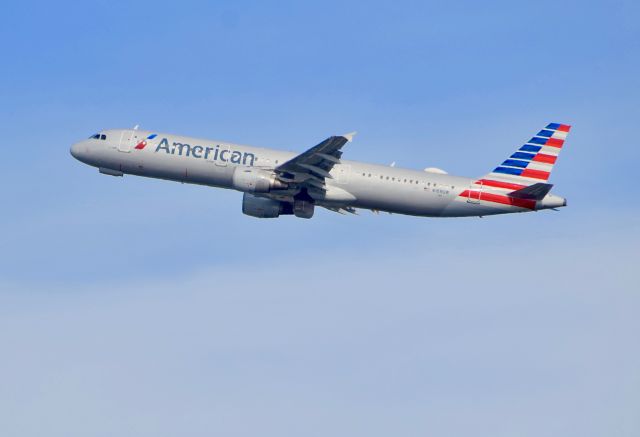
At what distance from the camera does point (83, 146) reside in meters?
75.7

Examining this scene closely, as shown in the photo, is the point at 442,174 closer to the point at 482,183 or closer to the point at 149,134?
the point at 482,183

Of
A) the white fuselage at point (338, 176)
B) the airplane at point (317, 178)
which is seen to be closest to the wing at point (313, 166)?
the airplane at point (317, 178)

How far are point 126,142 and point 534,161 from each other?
30.2m

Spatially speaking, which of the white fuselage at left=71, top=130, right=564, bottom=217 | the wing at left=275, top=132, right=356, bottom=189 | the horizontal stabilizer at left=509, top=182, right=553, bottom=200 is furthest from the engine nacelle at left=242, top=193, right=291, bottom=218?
the horizontal stabilizer at left=509, top=182, right=553, bottom=200

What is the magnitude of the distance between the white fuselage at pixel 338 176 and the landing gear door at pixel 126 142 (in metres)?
0.07

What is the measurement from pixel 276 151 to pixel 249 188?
4658 mm

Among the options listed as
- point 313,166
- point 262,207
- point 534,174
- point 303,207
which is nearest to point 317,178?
Result: point 313,166

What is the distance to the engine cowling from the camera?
73000 millimetres

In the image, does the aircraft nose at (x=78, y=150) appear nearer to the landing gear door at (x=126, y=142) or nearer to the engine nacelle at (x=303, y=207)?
the landing gear door at (x=126, y=142)

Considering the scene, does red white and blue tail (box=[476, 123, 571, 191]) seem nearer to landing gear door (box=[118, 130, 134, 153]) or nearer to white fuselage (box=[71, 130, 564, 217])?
white fuselage (box=[71, 130, 564, 217])

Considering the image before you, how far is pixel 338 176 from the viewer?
71062 mm

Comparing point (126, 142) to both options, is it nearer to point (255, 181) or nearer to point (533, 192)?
point (255, 181)

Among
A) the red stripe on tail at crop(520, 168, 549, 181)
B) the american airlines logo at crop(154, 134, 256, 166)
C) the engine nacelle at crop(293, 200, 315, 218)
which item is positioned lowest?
the engine nacelle at crop(293, 200, 315, 218)

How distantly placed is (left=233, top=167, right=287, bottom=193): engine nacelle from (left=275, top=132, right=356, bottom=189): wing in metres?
0.58
